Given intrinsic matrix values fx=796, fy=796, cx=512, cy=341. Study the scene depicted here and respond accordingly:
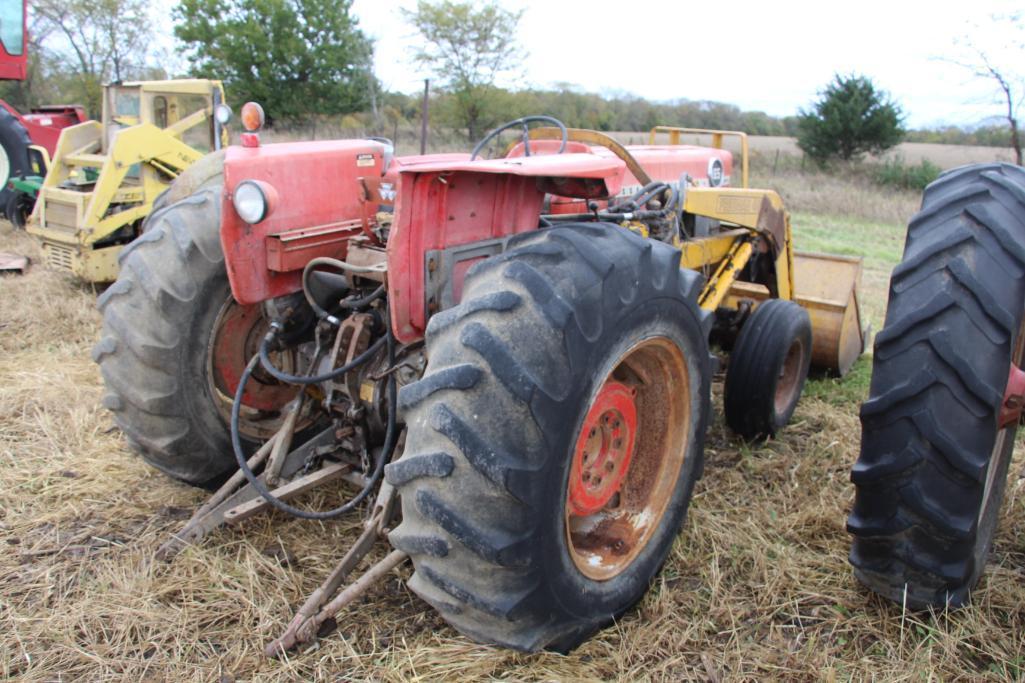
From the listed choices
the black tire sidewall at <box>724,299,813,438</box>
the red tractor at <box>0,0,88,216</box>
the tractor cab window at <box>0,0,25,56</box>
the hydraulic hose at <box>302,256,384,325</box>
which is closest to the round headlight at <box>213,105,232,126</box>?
the hydraulic hose at <box>302,256,384,325</box>

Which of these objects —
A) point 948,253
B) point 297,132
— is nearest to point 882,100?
point 297,132

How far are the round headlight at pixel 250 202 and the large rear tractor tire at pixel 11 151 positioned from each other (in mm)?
8322

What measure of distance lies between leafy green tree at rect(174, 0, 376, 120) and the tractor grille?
2124 centimetres

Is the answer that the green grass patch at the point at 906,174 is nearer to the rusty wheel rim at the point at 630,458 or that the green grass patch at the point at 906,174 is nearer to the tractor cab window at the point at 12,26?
the tractor cab window at the point at 12,26

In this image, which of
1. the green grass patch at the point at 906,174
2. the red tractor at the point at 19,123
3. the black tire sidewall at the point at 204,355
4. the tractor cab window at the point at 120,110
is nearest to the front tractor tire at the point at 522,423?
the black tire sidewall at the point at 204,355

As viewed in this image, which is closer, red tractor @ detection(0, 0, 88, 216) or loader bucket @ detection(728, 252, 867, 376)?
loader bucket @ detection(728, 252, 867, 376)

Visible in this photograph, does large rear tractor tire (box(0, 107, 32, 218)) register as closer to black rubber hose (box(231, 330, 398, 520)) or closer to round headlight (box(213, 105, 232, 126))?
round headlight (box(213, 105, 232, 126))

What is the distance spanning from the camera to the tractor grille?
6.53 m

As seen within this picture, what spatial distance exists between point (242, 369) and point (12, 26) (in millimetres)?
9717

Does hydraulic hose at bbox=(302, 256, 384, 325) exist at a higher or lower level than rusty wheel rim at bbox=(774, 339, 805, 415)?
higher

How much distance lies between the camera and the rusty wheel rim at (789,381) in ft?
13.0

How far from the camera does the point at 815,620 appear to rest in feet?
8.13

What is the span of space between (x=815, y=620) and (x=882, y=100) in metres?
24.2

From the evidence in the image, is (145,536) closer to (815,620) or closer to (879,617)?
(815,620)
